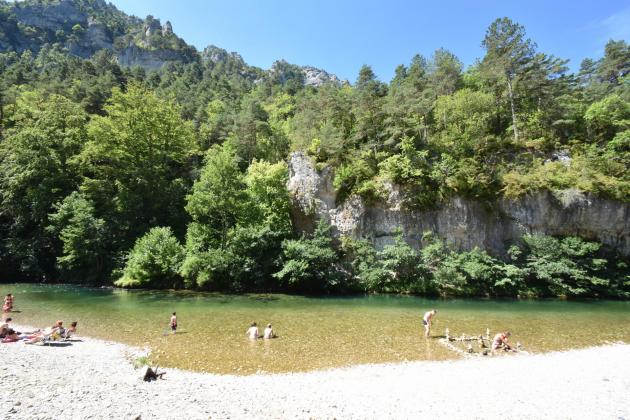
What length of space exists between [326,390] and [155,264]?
25.3 meters

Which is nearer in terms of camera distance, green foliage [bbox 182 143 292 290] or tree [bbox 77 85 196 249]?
green foliage [bbox 182 143 292 290]

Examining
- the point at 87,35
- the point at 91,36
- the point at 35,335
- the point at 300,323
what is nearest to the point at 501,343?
the point at 300,323

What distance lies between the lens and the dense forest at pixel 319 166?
28969mm

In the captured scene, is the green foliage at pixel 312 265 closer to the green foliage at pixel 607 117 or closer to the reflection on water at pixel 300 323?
the reflection on water at pixel 300 323

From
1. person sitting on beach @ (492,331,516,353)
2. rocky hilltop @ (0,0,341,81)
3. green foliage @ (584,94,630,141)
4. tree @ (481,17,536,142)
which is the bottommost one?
person sitting on beach @ (492,331,516,353)

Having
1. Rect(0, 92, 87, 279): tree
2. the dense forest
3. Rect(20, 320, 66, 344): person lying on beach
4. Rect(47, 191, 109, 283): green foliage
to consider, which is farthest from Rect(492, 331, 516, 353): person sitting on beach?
Rect(0, 92, 87, 279): tree

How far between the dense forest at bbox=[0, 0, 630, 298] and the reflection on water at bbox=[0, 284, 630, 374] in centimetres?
303

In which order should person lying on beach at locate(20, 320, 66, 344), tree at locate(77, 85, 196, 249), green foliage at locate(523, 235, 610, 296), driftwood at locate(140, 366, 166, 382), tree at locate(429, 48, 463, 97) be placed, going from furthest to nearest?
tree at locate(429, 48, 463, 97), tree at locate(77, 85, 196, 249), green foliage at locate(523, 235, 610, 296), person lying on beach at locate(20, 320, 66, 344), driftwood at locate(140, 366, 166, 382)

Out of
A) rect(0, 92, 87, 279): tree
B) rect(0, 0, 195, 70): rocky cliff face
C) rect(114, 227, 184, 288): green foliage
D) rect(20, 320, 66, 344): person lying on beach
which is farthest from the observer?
rect(0, 0, 195, 70): rocky cliff face

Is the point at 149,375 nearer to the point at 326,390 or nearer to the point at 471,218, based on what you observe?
the point at 326,390

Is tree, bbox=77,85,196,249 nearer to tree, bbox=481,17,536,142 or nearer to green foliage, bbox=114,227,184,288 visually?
green foliage, bbox=114,227,184,288

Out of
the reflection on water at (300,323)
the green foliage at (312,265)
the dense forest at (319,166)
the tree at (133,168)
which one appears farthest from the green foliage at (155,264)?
the green foliage at (312,265)

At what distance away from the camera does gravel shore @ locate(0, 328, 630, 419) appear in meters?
8.10

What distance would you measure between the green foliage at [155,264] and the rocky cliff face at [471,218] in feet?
39.2
